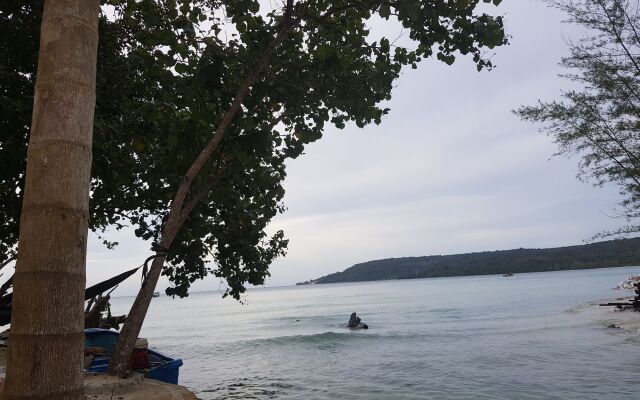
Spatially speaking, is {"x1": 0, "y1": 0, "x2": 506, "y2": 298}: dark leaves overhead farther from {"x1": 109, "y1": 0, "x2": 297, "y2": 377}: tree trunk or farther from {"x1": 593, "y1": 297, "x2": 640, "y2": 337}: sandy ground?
{"x1": 593, "y1": 297, "x2": 640, "y2": 337}: sandy ground

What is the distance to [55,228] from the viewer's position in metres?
2.08

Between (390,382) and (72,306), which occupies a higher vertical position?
(72,306)

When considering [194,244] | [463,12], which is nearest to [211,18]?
[463,12]

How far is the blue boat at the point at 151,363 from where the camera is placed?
994cm

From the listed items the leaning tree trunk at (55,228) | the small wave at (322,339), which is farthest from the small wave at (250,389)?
the small wave at (322,339)

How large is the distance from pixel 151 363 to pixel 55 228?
9.63 meters

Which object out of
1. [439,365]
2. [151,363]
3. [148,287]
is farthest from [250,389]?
[148,287]

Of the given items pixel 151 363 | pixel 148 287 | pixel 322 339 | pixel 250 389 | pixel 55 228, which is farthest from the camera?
pixel 322 339

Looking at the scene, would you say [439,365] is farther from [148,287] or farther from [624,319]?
[624,319]

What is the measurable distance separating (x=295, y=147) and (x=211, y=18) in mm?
2697

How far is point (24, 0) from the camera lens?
725 centimetres

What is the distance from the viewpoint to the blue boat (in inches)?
391

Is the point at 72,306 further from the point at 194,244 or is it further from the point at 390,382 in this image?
the point at 390,382

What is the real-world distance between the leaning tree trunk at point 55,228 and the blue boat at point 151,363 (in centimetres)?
769
